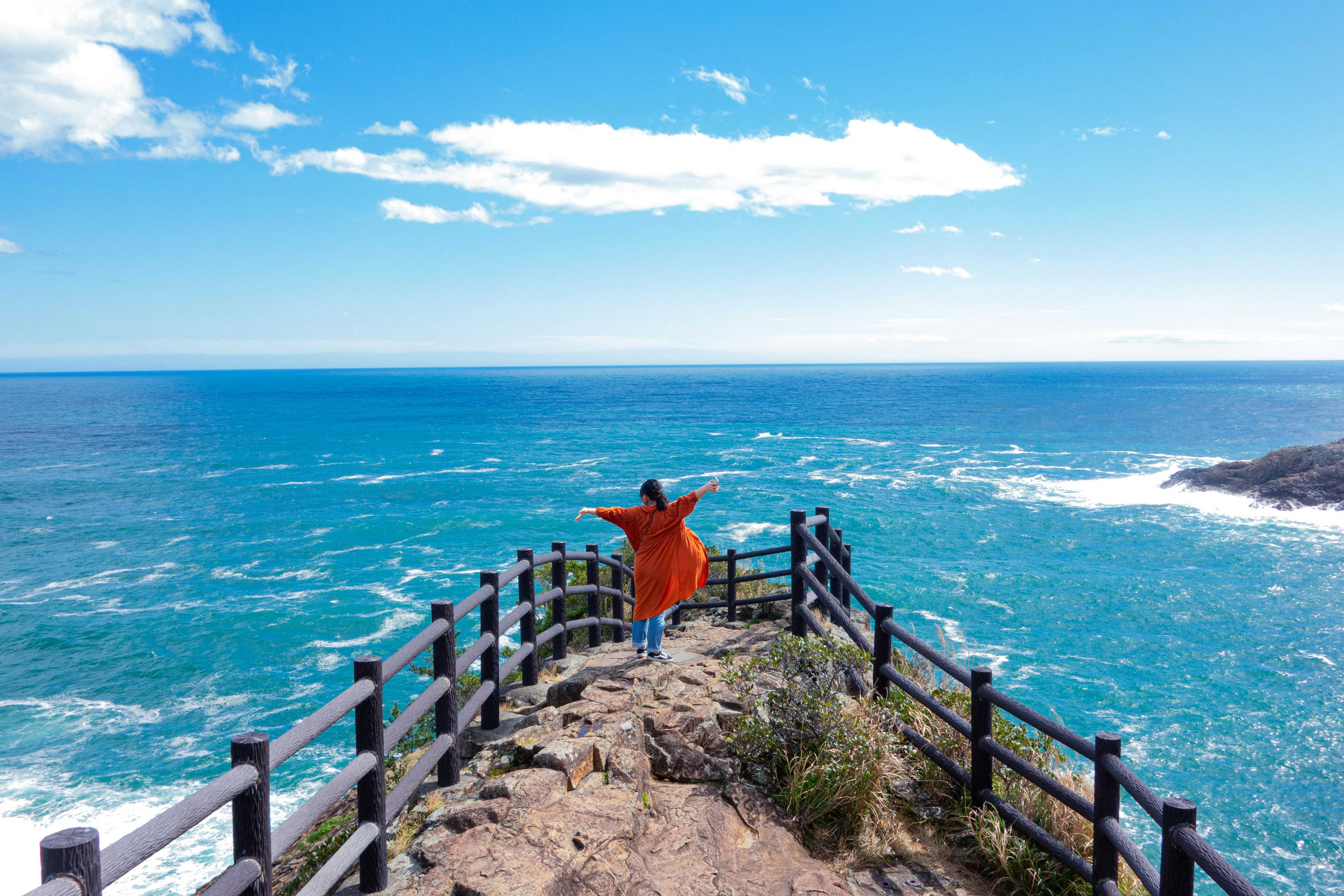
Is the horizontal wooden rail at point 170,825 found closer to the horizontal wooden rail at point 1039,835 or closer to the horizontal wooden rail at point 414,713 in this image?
the horizontal wooden rail at point 414,713

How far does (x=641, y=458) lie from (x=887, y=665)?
57812mm

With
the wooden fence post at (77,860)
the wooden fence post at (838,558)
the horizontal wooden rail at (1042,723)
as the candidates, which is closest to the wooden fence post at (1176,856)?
the horizontal wooden rail at (1042,723)

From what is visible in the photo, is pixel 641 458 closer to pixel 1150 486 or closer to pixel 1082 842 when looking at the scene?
pixel 1150 486

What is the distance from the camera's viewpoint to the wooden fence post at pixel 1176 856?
349 centimetres

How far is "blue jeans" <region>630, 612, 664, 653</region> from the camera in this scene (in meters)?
7.89

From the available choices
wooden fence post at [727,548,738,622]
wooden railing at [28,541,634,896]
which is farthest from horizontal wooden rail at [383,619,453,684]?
wooden fence post at [727,548,738,622]

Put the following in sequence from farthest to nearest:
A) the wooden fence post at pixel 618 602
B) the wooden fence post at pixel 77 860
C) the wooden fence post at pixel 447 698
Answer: the wooden fence post at pixel 618 602 < the wooden fence post at pixel 447 698 < the wooden fence post at pixel 77 860

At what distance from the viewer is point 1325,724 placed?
62.8 ft

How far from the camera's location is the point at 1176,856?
3535 millimetres

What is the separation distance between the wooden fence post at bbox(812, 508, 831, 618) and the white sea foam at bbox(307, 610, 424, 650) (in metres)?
20.2

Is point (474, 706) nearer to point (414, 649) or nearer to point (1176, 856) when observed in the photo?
point (414, 649)

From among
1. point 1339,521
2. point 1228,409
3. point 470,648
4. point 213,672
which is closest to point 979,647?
point 470,648

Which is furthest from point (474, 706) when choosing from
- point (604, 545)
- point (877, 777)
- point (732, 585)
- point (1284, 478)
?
point (1284, 478)

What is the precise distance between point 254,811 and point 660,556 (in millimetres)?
4685
